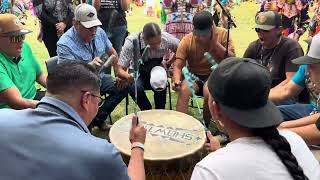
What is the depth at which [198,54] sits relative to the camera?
15.4 feet

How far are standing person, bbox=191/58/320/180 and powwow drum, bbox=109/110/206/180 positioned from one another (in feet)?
3.44

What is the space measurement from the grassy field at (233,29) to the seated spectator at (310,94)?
1.61m

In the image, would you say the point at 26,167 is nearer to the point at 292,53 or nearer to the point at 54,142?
the point at 54,142

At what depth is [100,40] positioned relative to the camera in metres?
4.71

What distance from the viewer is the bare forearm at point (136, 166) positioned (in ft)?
7.39

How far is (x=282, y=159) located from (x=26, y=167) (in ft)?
3.57

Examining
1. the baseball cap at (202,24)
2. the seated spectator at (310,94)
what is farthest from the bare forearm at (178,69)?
the seated spectator at (310,94)

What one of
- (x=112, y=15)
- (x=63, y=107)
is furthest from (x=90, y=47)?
(x=63, y=107)

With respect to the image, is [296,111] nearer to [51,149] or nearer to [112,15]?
[51,149]

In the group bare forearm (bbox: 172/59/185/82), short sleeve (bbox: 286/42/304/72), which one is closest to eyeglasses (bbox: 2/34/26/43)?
bare forearm (bbox: 172/59/185/82)

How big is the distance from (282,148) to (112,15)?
4.45 m

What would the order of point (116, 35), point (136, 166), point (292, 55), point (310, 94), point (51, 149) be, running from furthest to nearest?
point (116, 35), point (292, 55), point (310, 94), point (136, 166), point (51, 149)

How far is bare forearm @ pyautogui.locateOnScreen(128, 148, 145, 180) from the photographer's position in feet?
7.39

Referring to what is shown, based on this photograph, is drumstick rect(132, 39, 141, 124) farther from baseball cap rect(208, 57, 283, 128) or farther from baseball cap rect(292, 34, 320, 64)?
baseball cap rect(208, 57, 283, 128)
